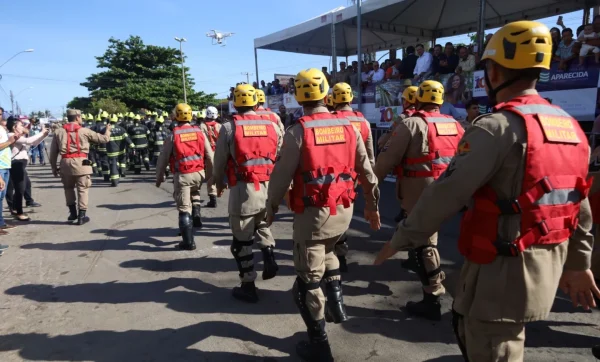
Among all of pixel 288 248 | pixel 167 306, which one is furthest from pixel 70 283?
pixel 288 248

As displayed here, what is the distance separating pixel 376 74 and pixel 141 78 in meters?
33.1

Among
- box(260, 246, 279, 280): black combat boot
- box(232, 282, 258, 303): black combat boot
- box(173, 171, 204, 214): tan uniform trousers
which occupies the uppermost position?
box(173, 171, 204, 214): tan uniform trousers

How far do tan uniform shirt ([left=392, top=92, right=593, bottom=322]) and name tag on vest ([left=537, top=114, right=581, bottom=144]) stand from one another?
0.10 m

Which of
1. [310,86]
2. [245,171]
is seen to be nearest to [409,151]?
[310,86]

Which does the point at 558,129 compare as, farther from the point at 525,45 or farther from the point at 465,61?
the point at 465,61

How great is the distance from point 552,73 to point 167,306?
25.4 ft

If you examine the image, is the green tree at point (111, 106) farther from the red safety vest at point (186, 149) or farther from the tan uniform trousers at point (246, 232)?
the tan uniform trousers at point (246, 232)

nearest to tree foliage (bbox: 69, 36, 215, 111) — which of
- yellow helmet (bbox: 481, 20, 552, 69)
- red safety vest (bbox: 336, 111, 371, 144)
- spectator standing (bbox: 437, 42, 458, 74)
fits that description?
spectator standing (bbox: 437, 42, 458, 74)

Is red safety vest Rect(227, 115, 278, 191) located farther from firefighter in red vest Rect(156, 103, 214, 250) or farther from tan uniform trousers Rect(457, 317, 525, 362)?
tan uniform trousers Rect(457, 317, 525, 362)

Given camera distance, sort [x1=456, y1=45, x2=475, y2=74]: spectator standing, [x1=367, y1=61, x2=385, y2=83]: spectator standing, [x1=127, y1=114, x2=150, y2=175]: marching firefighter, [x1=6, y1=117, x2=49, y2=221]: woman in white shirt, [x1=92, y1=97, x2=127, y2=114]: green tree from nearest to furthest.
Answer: [x1=6, y1=117, x2=49, y2=221]: woman in white shirt → [x1=456, y1=45, x2=475, y2=74]: spectator standing → [x1=367, y1=61, x2=385, y2=83]: spectator standing → [x1=127, y1=114, x2=150, y2=175]: marching firefighter → [x1=92, y1=97, x2=127, y2=114]: green tree

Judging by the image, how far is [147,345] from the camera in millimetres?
3412

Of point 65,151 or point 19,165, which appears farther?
point 19,165

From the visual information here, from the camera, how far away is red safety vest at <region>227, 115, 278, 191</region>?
4.31m

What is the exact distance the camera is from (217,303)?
4.18 m
